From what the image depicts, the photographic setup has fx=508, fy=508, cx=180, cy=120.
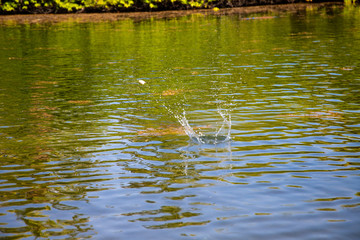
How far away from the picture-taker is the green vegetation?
4332 centimetres

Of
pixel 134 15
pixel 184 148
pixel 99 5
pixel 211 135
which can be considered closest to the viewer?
pixel 184 148

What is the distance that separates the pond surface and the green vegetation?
2788 cm

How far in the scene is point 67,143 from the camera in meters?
7.82

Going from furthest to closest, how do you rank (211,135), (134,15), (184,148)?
(134,15) → (211,135) → (184,148)

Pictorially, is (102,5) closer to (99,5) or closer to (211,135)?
(99,5)

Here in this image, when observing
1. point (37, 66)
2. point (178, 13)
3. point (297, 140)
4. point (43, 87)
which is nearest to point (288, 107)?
point (297, 140)

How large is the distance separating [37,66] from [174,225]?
519 inches

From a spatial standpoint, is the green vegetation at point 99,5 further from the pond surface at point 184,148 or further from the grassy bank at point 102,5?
the pond surface at point 184,148

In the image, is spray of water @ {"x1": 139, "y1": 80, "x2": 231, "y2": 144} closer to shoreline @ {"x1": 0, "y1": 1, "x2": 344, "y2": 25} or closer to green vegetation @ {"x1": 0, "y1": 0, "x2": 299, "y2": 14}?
shoreline @ {"x1": 0, "y1": 1, "x2": 344, "y2": 25}

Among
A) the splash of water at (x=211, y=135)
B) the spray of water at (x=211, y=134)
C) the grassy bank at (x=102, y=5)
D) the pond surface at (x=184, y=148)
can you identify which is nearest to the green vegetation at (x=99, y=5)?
the grassy bank at (x=102, y=5)

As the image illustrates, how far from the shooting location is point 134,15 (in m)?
40.8

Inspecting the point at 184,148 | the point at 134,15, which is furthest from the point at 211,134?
the point at 134,15

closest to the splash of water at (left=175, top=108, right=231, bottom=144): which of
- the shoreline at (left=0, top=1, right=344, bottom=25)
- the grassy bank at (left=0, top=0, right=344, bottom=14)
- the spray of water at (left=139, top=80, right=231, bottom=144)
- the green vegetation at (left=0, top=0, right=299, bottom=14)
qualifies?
the spray of water at (left=139, top=80, right=231, bottom=144)

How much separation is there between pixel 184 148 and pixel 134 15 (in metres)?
34.8
